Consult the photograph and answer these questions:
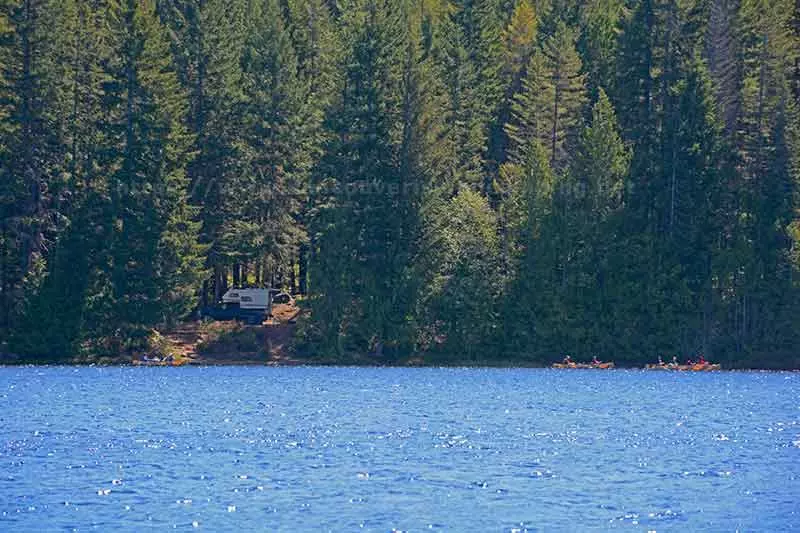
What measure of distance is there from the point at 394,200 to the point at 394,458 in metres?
56.9

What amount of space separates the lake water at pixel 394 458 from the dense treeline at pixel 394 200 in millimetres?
22608

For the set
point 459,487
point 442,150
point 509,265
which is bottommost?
point 459,487

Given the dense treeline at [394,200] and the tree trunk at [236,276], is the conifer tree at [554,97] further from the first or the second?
the tree trunk at [236,276]

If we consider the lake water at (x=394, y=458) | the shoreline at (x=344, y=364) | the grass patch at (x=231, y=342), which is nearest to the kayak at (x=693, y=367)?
the shoreline at (x=344, y=364)

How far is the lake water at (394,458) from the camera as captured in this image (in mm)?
29578

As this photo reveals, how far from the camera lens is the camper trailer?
95.4 meters

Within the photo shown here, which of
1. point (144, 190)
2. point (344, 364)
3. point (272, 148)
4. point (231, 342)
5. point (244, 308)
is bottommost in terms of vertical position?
point (344, 364)

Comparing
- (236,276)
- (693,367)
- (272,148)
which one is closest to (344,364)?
(272,148)

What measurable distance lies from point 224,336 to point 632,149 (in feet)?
100

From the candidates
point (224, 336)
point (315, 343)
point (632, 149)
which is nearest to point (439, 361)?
point (315, 343)

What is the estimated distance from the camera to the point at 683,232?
9369 cm

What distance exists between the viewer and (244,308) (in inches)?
3767

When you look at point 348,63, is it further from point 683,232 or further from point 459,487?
point 459,487

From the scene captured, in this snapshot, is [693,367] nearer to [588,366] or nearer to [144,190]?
[588,366]
